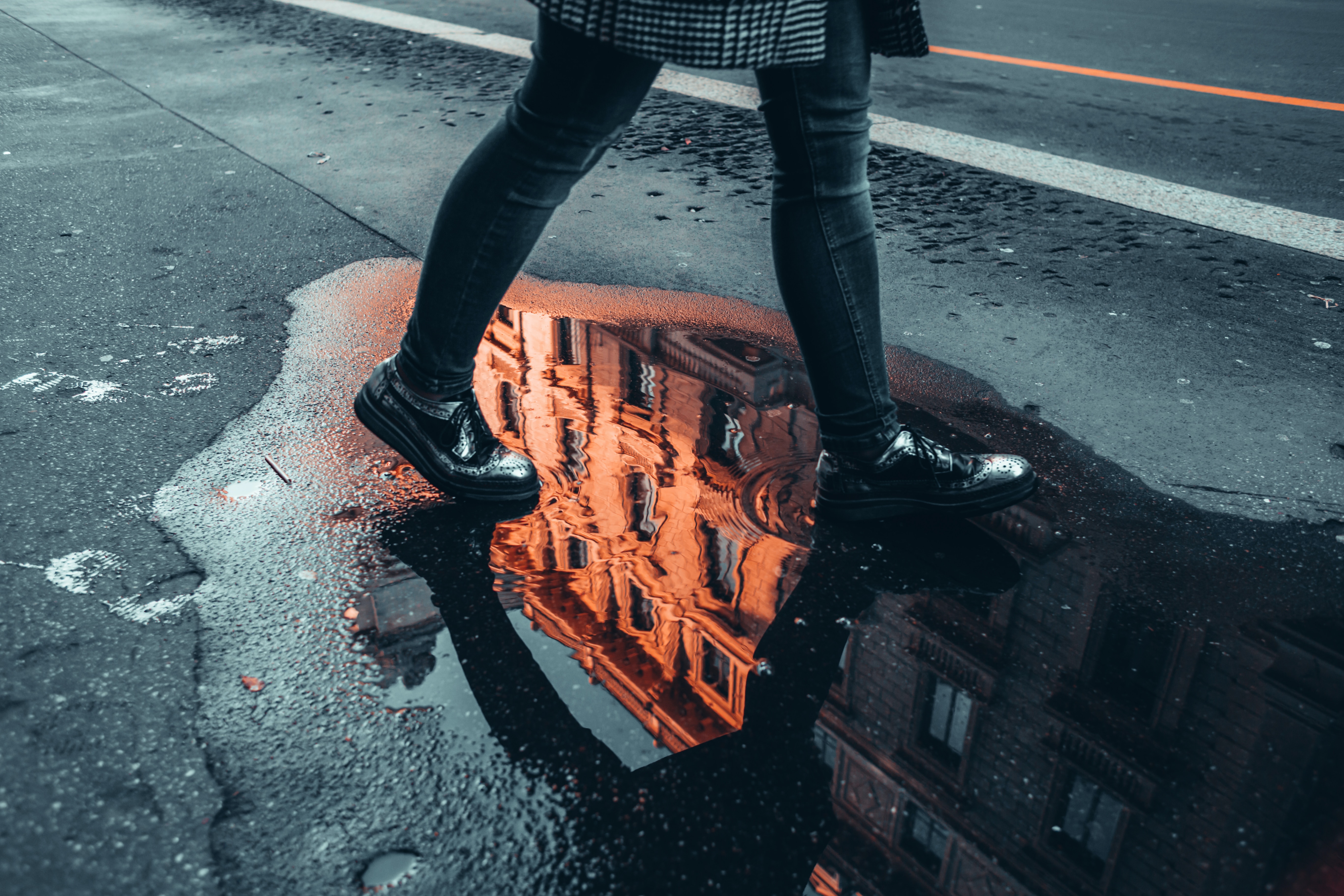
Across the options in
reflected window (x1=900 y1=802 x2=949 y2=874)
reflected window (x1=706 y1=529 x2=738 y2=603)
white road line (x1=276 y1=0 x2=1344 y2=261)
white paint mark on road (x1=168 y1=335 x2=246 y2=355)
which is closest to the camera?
reflected window (x1=900 y1=802 x2=949 y2=874)

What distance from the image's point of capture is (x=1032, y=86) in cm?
660

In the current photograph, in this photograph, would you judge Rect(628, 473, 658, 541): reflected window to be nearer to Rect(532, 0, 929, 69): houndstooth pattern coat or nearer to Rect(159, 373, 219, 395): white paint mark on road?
Rect(532, 0, 929, 69): houndstooth pattern coat

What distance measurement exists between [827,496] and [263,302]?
200 cm

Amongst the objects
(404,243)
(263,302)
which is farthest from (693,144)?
(263,302)

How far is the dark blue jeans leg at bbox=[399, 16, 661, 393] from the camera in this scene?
5.21 ft

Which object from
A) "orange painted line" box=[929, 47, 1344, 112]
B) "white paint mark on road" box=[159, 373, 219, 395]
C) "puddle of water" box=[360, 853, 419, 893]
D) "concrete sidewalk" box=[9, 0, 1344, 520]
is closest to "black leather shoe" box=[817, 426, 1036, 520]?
"concrete sidewalk" box=[9, 0, 1344, 520]

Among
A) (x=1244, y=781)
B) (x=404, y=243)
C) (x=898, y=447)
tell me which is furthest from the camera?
(x=404, y=243)

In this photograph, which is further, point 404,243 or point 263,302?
point 404,243

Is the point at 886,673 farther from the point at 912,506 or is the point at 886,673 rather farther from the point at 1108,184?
the point at 1108,184

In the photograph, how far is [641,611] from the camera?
5.87 feet

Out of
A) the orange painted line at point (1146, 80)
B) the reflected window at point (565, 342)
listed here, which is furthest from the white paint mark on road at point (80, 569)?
the orange painted line at point (1146, 80)

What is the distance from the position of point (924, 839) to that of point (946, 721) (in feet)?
0.82

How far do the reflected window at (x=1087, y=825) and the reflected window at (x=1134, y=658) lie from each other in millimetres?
237

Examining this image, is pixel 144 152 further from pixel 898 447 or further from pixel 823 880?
pixel 823 880
